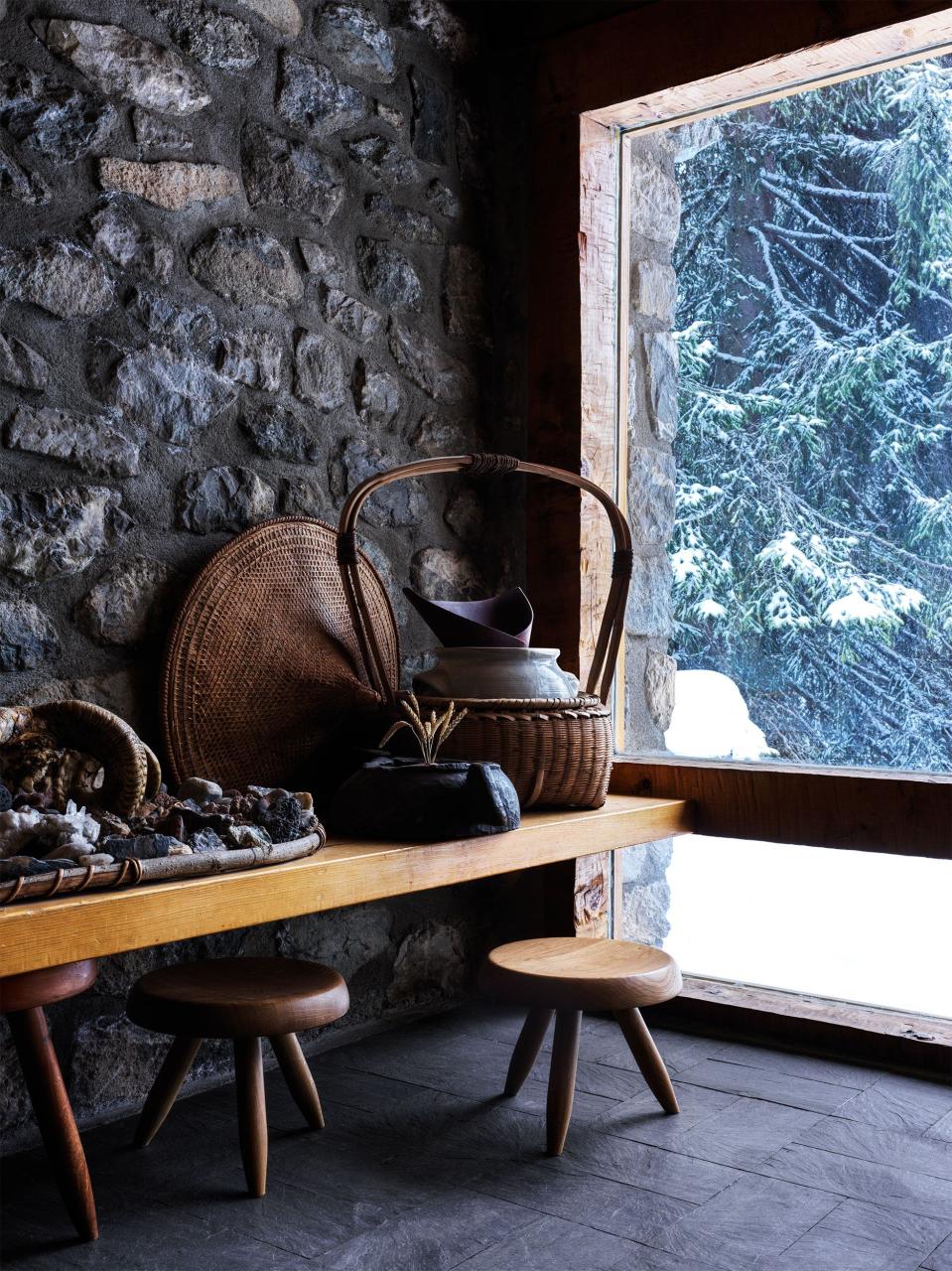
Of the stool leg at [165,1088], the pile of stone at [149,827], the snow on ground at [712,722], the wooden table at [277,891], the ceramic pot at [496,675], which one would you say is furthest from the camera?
the snow on ground at [712,722]

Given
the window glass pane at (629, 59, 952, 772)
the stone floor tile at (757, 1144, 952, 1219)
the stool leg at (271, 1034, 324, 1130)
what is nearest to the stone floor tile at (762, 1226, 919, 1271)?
the stone floor tile at (757, 1144, 952, 1219)

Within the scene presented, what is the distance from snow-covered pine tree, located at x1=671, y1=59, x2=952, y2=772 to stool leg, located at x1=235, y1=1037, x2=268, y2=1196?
147 centimetres

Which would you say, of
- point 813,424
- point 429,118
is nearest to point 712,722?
point 813,424

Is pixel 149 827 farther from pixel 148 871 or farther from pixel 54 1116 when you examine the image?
pixel 54 1116

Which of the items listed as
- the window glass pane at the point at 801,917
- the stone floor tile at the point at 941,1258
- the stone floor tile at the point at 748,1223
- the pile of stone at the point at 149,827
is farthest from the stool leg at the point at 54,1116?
the window glass pane at the point at 801,917

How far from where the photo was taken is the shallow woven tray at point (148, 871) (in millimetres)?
1568

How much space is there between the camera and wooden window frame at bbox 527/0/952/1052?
8.82ft

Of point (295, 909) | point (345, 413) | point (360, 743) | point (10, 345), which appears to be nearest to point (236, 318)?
point (345, 413)

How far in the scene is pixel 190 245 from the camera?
8.20 ft

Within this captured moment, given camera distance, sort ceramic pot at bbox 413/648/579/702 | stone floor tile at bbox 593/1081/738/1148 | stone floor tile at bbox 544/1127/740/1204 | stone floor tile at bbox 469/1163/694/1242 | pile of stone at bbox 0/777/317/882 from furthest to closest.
Result: ceramic pot at bbox 413/648/579/702 < stone floor tile at bbox 593/1081/738/1148 < stone floor tile at bbox 544/1127/740/1204 < stone floor tile at bbox 469/1163/694/1242 < pile of stone at bbox 0/777/317/882

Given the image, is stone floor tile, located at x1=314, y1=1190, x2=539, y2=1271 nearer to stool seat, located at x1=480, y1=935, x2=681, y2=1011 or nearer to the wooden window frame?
stool seat, located at x1=480, y1=935, x2=681, y2=1011

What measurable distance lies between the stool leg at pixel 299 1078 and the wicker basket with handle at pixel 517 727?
0.63m

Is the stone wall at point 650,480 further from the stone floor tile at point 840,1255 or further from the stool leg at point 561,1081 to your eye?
the stone floor tile at point 840,1255

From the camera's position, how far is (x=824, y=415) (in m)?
2.88
